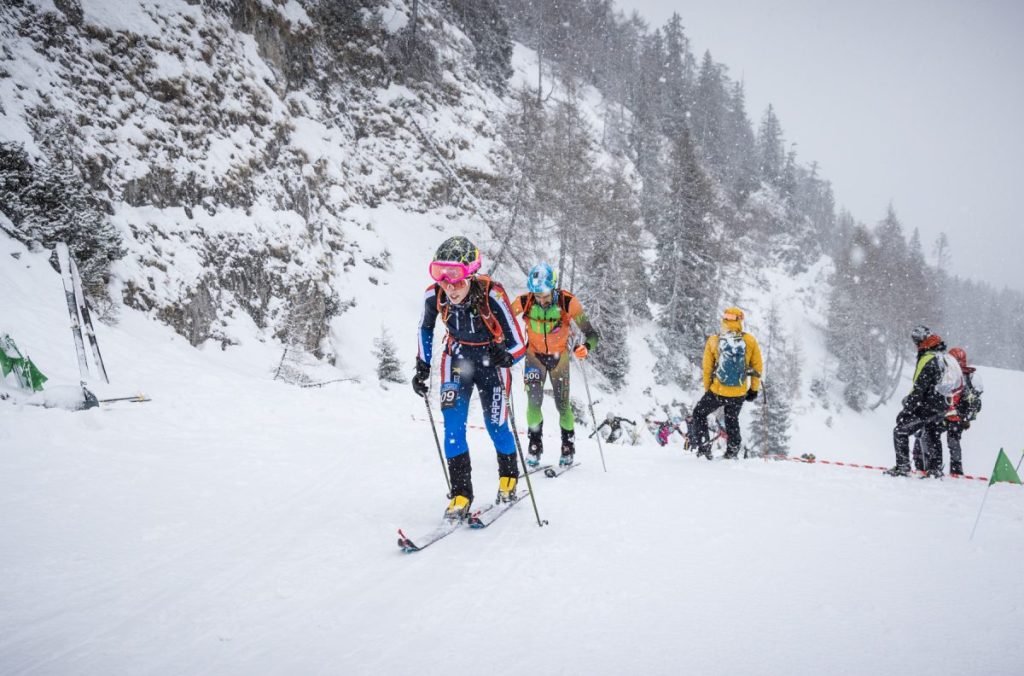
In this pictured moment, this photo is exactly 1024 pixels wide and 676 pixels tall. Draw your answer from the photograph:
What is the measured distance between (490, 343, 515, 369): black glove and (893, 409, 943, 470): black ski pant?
562 centimetres

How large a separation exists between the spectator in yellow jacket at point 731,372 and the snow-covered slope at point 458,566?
84 cm

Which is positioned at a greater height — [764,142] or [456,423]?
[764,142]

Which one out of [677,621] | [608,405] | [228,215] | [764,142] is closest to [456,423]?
[677,621]

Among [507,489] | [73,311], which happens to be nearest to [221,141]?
[73,311]

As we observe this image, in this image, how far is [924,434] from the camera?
6.64 metres

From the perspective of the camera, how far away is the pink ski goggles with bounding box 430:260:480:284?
13.0ft

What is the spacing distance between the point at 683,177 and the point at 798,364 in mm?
20425

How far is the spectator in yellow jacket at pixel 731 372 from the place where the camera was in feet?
22.6

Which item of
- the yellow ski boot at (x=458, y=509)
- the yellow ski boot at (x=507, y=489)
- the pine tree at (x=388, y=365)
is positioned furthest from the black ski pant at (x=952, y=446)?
the pine tree at (x=388, y=365)

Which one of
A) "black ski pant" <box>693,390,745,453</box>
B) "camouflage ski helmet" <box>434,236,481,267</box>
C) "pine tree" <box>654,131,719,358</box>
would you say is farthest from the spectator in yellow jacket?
"pine tree" <box>654,131,719,358</box>

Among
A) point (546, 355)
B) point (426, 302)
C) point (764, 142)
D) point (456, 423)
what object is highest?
point (764, 142)

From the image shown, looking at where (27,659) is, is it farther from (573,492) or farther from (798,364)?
(798,364)

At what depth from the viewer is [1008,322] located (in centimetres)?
9012

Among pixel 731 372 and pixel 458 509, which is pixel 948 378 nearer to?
pixel 731 372
